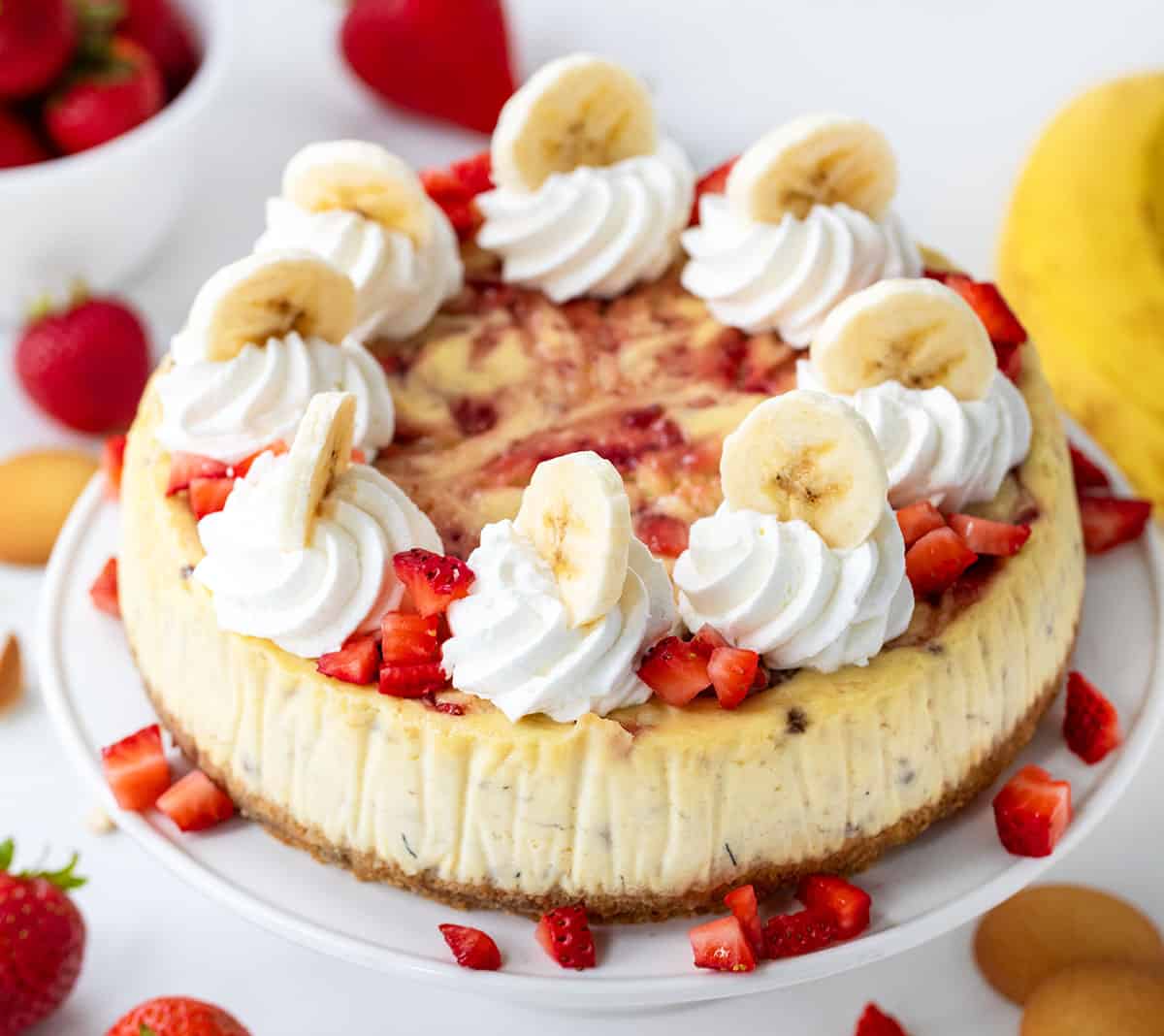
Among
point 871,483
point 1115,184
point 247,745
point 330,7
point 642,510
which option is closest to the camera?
point 871,483

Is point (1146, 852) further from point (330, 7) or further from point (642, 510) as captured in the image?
point (330, 7)

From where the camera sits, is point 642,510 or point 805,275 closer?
point 642,510

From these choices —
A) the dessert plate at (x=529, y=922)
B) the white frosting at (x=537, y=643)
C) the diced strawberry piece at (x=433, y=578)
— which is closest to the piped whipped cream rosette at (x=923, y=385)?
the dessert plate at (x=529, y=922)

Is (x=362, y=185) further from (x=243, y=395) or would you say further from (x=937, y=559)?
(x=937, y=559)

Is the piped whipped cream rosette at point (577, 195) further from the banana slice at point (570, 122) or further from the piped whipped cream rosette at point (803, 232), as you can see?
the piped whipped cream rosette at point (803, 232)

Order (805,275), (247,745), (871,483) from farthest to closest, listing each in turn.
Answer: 1. (805,275)
2. (247,745)
3. (871,483)

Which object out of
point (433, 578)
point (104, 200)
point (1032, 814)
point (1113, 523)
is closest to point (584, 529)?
point (433, 578)

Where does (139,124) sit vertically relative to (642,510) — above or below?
below

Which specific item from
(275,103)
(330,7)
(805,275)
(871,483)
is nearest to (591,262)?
(805,275)
